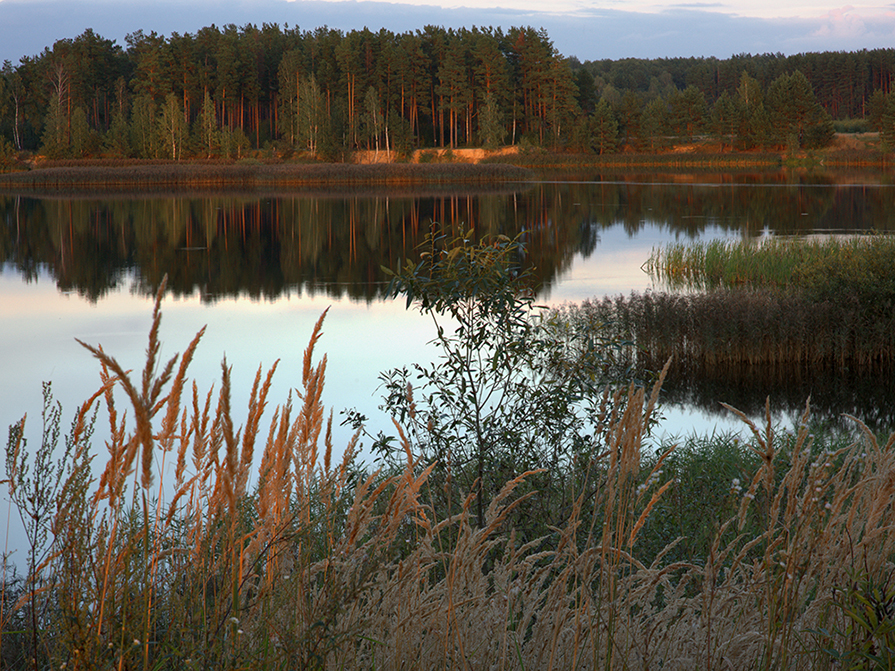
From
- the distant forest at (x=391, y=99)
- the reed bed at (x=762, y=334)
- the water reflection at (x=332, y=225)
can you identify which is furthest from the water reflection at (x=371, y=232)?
the distant forest at (x=391, y=99)

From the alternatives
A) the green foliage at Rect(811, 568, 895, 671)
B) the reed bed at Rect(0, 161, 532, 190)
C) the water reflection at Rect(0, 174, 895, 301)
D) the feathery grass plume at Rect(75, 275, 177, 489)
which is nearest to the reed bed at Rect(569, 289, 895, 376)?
the water reflection at Rect(0, 174, 895, 301)

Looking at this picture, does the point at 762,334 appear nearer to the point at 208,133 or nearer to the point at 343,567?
the point at 343,567

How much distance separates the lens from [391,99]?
77812 millimetres

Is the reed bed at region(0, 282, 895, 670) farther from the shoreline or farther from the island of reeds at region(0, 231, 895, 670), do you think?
the shoreline

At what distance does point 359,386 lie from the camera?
36.2ft

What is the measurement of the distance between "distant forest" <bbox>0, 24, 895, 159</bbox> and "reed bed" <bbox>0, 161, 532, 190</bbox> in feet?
29.9

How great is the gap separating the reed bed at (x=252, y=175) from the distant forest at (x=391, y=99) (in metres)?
9.11

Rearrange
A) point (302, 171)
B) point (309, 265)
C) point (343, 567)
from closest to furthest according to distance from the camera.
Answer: point (343, 567) < point (309, 265) < point (302, 171)

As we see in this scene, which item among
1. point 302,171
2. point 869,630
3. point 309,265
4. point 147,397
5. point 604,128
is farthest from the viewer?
point 604,128

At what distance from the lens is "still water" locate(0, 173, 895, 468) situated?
11.1 meters

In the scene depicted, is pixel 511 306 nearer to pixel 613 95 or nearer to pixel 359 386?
pixel 359 386

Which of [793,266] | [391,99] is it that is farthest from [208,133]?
[793,266]

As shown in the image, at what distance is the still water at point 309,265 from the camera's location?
36.3ft

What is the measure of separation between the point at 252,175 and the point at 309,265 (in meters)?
38.0
